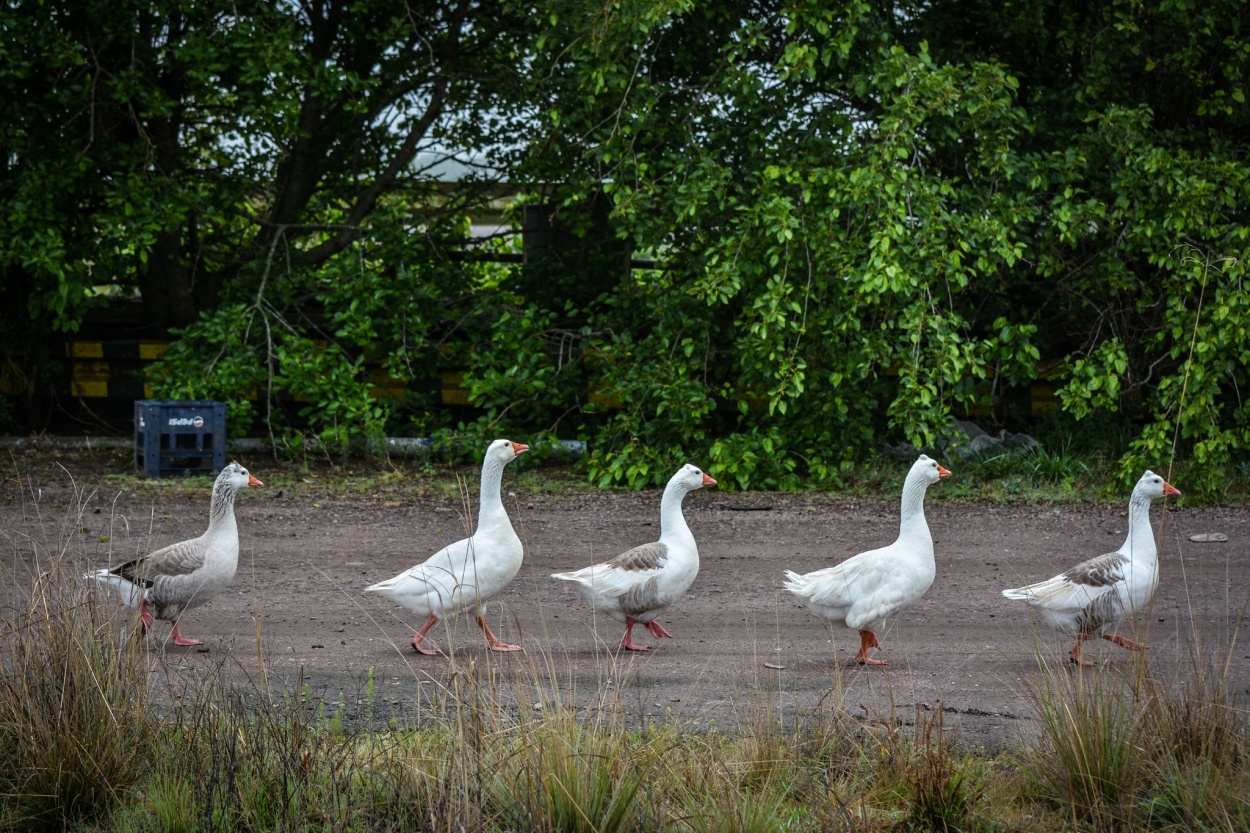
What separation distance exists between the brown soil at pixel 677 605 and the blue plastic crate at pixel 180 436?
1.40 feet

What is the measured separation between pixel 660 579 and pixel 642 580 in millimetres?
95

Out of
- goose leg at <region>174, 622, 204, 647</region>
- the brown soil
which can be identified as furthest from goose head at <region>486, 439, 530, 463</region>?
goose leg at <region>174, 622, 204, 647</region>

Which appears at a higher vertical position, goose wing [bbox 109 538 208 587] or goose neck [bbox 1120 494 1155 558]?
goose neck [bbox 1120 494 1155 558]

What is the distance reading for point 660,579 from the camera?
22.3ft

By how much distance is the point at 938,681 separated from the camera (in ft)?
20.0

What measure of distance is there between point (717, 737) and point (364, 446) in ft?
29.8

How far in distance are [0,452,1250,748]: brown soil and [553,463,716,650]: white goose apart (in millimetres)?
204

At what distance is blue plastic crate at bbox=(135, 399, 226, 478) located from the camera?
1207 cm

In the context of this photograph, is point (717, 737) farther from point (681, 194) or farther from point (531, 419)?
point (531, 419)

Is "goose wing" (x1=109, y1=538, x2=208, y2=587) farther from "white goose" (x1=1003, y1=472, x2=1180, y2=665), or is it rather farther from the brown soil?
"white goose" (x1=1003, y1=472, x2=1180, y2=665)

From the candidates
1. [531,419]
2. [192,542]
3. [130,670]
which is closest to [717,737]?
[130,670]

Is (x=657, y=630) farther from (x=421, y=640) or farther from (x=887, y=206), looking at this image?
(x=887, y=206)

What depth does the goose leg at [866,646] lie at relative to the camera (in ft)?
21.0

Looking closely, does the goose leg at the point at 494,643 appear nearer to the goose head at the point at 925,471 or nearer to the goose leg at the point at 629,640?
the goose leg at the point at 629,640
